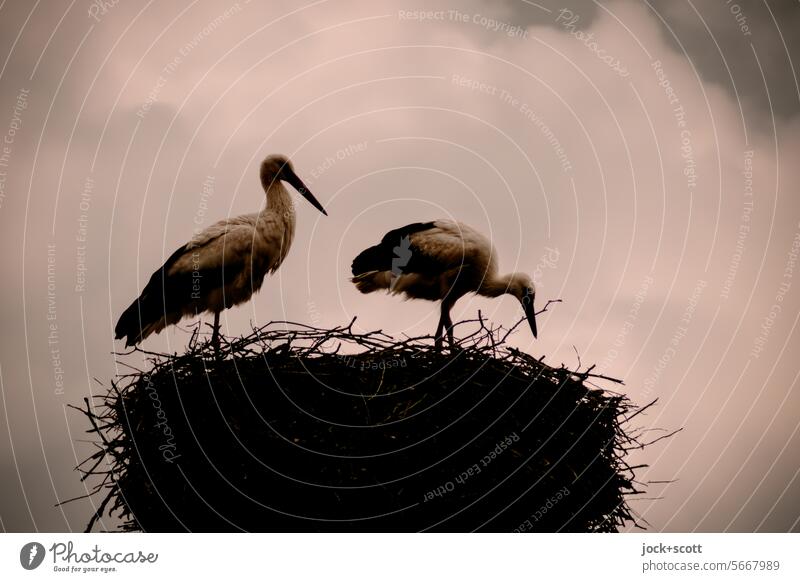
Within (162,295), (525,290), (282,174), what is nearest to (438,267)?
(525,290)

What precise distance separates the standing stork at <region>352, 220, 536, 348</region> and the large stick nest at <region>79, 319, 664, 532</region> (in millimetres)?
1251

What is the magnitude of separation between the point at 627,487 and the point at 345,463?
120 cm

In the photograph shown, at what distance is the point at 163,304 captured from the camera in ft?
13.9

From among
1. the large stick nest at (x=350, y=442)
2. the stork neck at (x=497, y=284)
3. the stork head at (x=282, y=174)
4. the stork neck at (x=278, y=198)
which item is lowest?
the large stick nest at (x=350, y=442)

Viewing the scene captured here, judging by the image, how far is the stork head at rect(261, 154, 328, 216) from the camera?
4672mm

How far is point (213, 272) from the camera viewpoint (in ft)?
13.9

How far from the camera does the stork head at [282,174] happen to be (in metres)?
4.67

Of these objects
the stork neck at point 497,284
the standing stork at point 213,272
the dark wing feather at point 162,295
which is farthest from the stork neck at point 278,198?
the stork neck at point 497,284

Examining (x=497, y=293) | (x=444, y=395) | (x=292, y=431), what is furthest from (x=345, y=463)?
(x=497, y=293)

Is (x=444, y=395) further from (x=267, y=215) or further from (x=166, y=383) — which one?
(x=267, y=215)

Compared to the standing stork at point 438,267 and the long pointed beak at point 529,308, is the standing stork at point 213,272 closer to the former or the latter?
the standing stork at point 438,267

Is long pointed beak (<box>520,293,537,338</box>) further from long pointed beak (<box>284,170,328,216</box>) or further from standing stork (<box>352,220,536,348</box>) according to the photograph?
long pointed beak (<box>284,170,328,216</box>)
